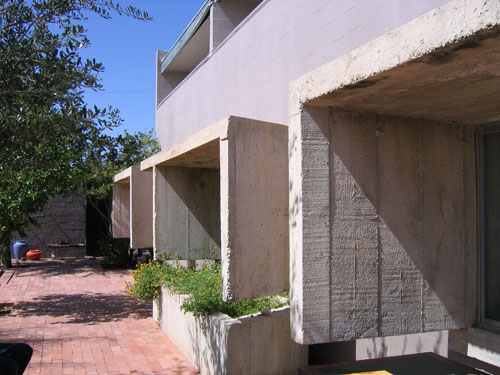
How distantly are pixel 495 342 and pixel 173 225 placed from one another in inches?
196

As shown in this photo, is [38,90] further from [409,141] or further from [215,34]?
[215,34]

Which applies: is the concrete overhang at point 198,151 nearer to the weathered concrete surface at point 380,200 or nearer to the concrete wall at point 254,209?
the concrete wall at point 254,209

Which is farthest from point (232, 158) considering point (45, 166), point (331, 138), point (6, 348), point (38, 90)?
point (45, 166)

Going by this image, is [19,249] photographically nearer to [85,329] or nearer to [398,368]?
[85,329]

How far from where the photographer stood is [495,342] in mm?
3303

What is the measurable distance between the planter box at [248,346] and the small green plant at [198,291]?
7.1 inches

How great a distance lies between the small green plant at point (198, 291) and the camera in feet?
17.1

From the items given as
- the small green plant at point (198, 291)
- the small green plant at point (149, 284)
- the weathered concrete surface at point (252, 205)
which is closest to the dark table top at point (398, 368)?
the weathered concrete surface at point (252, 205)

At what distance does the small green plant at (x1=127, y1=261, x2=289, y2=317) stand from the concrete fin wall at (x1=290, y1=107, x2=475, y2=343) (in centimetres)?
208

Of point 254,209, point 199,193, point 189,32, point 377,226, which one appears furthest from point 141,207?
point 377,226

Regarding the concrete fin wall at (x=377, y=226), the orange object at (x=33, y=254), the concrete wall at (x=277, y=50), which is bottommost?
the orange object at (x=33, y=254)

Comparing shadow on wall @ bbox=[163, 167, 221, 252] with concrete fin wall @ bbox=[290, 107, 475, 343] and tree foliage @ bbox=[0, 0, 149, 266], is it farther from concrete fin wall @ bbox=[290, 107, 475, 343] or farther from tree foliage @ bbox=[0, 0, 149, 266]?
concrete fin wall @ bbox=[290, 107, 475, 343]

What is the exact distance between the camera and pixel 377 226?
10.9ft

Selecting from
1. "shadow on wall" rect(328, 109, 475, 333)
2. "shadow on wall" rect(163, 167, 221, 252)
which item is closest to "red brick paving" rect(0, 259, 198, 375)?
"shadow on wall" rect(163, 167, 221, 252)
